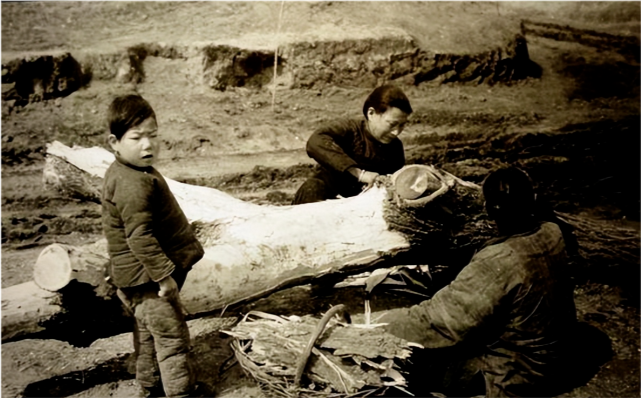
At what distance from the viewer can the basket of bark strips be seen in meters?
2.57

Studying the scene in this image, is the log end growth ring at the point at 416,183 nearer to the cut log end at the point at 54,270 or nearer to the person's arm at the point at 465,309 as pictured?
the person's arm at the point at 465,309

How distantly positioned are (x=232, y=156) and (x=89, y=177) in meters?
1.99

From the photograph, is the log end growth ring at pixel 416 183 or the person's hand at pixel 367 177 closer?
the log end growth ring at pixel 416 183

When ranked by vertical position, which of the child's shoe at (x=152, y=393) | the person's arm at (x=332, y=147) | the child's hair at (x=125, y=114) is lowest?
the child's shoe at (x=152, y=393)

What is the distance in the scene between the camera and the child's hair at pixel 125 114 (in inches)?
94.3

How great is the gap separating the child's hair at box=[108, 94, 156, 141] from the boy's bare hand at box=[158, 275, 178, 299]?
29.1 inches

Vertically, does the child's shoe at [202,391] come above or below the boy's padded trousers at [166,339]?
below

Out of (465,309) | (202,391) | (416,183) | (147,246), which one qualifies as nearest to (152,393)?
(202,391)

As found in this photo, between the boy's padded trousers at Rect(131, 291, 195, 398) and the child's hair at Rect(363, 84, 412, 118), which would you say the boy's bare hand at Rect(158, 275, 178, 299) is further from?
the child's hair at Rect(363, 84, 412, 118)

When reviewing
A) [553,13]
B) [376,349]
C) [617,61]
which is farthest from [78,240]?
[553,13]

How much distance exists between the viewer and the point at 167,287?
8.50ft

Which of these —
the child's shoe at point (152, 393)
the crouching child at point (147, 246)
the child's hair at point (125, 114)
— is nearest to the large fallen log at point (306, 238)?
the crouching child at point (147, 246)

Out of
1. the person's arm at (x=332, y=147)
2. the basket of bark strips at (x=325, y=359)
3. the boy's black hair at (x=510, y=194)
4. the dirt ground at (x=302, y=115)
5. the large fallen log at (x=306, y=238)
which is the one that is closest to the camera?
the basket of bark strips at (x=325, y=359)

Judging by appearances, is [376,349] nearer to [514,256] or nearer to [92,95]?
[514,256]
